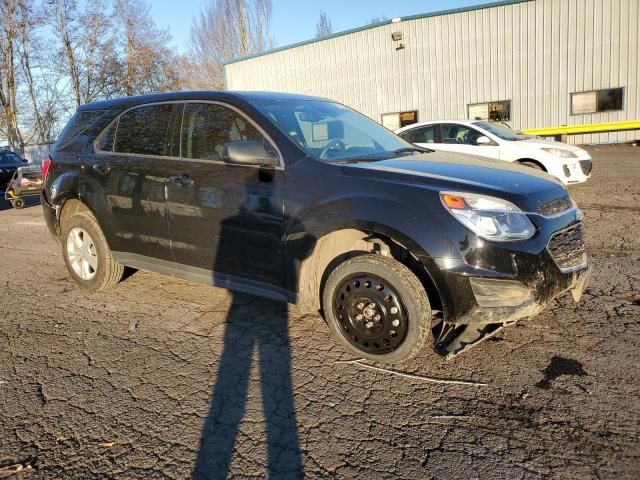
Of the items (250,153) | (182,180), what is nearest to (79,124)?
(182,180)

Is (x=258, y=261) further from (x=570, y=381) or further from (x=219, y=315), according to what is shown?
(x=570, y=381)

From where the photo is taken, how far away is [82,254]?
493 cm

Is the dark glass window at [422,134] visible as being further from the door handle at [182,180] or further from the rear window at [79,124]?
the door handle at [182,180]

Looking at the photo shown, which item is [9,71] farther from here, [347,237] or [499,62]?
[347,237]

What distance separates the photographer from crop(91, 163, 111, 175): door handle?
14.6 feet

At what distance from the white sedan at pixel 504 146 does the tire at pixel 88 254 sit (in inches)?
226

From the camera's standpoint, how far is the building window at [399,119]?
69.5 feet

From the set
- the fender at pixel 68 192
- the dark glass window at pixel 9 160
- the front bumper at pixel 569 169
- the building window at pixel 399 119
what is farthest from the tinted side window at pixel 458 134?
the dark glass window at pixel 9 160

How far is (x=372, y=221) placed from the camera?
303 centimetres

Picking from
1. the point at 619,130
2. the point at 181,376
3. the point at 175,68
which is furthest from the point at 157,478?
the point at 175,68

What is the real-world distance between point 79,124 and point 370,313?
3744 mm

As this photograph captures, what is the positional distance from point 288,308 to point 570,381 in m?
2.24

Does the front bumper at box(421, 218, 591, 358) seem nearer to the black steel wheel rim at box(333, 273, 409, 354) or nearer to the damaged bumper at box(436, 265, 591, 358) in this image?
the damaged bumper at box(436, 265, 591, 358)

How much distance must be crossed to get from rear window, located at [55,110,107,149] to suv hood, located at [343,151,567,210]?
299 centimetres
